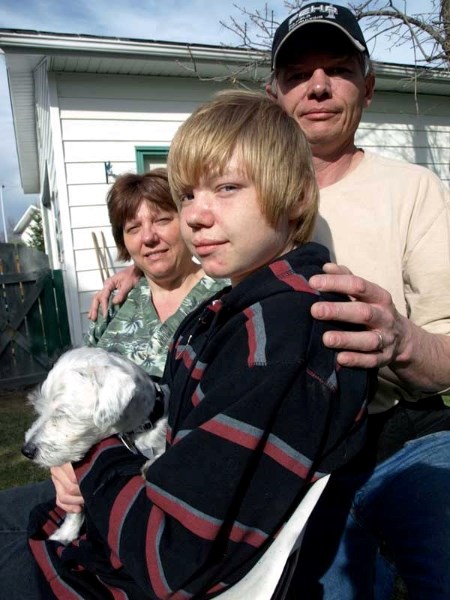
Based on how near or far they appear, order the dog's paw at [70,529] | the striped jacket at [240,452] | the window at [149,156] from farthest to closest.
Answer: the window at [149,156] → the dog's paw at [70,529] → the striped jacket at [240,452]

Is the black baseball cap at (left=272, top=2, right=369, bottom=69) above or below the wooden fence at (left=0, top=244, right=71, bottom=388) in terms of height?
above

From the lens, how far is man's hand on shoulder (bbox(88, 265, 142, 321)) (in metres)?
3.08

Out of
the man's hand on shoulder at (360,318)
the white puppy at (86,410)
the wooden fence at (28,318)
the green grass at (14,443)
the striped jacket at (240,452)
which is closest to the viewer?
the striped jacket at (240,452)

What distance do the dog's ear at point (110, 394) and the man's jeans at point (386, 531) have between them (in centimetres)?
82

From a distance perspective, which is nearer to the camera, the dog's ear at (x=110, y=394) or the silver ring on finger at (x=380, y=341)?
the silver ring on finger at (x=380, y=341)

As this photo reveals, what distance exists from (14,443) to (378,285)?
5.30m

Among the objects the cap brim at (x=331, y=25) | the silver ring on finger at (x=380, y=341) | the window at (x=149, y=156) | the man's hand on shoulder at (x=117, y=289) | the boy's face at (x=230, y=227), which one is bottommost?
the silver ring on finger at (x=380, y=341)

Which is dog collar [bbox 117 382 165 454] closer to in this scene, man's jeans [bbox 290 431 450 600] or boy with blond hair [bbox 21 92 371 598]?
boy with blond hair [bbox 21 92 371 598]

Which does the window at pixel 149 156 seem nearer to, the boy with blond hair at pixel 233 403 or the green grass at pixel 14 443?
the green grass at pixel 14 443

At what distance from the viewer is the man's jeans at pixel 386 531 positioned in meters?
1.61

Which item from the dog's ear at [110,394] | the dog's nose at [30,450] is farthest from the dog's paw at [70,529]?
the dog's ear at [110,394]

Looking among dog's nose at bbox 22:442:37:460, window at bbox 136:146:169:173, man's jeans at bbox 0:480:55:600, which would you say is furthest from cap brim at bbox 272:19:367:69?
window at bbox 136:146:169:173

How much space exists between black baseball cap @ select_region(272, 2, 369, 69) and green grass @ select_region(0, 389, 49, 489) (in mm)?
4284

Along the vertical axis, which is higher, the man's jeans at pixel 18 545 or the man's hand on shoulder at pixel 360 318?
the man's hand on shoulder at pixel 360 318
